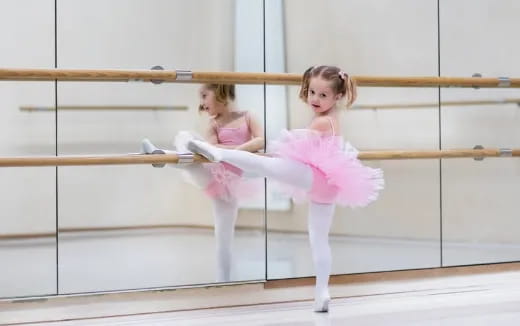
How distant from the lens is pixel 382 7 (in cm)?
332

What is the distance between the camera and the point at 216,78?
2.71 meters

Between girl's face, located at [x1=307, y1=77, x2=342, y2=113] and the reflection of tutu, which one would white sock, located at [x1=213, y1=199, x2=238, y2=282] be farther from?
girl's face, located at [x1=307, y1=77, x2=342, y2=113]

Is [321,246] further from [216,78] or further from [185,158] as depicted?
[216,78]

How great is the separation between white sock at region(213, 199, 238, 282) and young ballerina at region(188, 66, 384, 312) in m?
0.29

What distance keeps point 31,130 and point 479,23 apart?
1980mm

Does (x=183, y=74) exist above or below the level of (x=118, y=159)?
above

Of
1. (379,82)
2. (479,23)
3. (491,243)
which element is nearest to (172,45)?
(379,82)

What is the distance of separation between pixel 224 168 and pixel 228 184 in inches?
2.8

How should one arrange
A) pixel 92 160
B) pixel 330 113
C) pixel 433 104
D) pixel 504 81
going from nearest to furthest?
pixel 92 160, pixel 330 113, pixel 504 81, pixel 433 104

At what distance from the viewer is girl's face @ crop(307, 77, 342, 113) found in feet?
8.56

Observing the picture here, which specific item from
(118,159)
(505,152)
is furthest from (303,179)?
(505,152)

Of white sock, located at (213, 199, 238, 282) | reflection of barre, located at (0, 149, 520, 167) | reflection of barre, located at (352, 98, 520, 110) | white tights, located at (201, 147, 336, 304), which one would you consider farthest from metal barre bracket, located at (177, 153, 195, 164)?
reflection of barre, located at (352, 98, 520, 110)

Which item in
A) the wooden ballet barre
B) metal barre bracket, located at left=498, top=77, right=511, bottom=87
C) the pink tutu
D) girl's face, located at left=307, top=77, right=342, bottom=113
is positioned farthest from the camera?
metal barre bracket, located at left=498, top=77, right=511, bottom=87

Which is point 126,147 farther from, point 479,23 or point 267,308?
point 479,23
